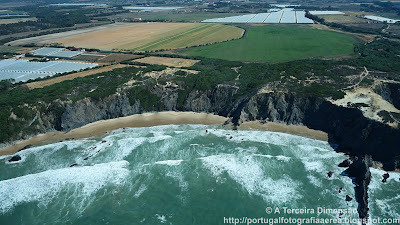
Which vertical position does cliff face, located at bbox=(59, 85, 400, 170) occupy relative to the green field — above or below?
below

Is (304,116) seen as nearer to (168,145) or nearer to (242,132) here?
(242,132)

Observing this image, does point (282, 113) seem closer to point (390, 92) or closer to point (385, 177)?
point (385, 177)

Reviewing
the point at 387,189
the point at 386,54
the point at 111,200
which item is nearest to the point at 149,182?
the point at 111,200

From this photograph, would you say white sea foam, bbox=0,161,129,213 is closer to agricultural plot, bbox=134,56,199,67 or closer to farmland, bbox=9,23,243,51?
agricultural plot, bbox=134,56,199,67

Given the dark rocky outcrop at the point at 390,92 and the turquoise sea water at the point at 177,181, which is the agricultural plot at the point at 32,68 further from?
the dark rocky outcrop at the point at 390,92

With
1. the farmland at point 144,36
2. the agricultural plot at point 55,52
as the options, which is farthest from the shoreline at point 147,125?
the farmland at point 144,36

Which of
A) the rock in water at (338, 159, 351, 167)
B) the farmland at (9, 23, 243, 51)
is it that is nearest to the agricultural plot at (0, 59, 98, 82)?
the farmland at (9, 23, 243, 51)
